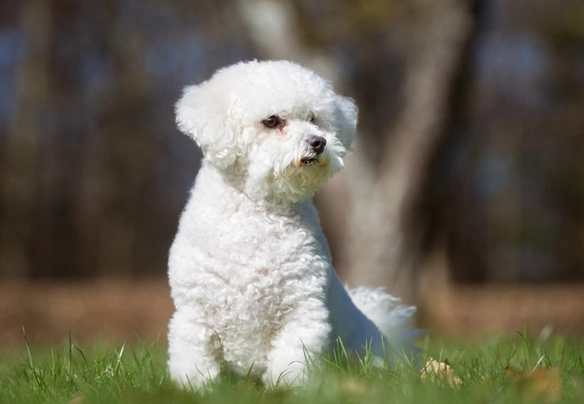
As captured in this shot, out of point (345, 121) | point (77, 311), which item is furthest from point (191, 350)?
point (77, 311)

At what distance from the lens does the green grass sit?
2.73 metres

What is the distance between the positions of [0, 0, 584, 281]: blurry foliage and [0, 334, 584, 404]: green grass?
1173 cm

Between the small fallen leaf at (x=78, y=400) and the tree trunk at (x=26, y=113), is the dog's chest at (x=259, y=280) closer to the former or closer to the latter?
the small fallen leaf at (x=78, y=400)

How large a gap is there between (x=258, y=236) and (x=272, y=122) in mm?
519

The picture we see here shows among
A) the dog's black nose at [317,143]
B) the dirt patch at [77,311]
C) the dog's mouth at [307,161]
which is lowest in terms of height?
the dirt patch at [77,311]

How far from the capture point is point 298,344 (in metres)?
3.21

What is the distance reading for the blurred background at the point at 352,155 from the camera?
30.2 ft

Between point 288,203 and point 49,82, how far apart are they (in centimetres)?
1753

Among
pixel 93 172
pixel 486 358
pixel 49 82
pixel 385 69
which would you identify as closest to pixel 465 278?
pixel 385 69

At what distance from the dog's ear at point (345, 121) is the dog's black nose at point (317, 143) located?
325mm

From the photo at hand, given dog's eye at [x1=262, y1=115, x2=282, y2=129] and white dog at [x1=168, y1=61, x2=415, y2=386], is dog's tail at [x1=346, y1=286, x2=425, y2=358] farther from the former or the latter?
dog's eye at [x1=262, y1=115, x2=282, y2=129]

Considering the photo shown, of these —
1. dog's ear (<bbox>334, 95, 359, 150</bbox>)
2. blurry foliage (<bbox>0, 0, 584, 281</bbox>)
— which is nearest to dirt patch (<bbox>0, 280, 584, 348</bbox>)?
blurry foliage (<bbox>0, 0, 584, 281</bbox>)

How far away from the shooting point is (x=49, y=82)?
1975 centimetres

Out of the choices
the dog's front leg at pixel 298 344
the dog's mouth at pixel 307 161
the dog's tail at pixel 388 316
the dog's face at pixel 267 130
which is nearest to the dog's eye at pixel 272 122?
the dog's face at pixel 267 130
